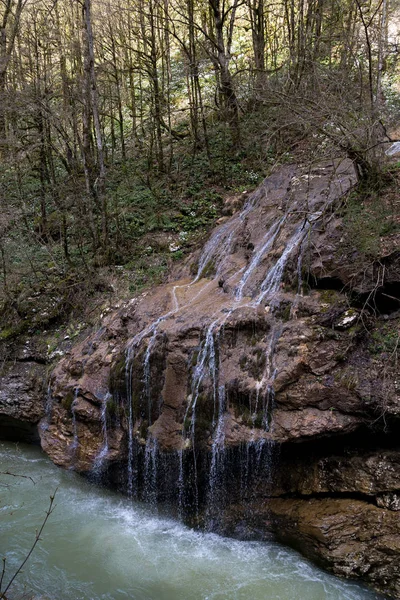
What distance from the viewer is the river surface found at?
588cm

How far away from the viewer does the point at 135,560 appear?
647 cm

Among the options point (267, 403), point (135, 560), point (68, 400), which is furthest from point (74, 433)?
point (267, 403)

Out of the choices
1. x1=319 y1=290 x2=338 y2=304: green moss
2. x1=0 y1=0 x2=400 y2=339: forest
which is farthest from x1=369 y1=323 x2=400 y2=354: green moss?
x1=0 y1=0 x2=400 y2=339: forest

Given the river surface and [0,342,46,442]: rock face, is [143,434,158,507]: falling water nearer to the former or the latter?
the river surface

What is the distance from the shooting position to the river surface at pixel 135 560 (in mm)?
5879

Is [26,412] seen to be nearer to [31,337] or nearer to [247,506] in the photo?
[31,337]

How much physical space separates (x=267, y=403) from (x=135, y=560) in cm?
288

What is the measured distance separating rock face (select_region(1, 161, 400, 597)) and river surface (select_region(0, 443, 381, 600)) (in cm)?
30

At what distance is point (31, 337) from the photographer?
1067 centimetres

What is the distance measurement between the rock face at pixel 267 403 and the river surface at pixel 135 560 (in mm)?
296

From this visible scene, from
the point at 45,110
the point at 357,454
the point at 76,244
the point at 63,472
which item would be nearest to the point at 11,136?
the point at 45,110

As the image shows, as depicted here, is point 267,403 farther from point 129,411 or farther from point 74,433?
point 74,433

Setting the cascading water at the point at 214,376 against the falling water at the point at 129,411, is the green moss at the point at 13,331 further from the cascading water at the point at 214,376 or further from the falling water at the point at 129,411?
the falling water at the point at 129,411

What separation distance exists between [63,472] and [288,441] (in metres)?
4.66
